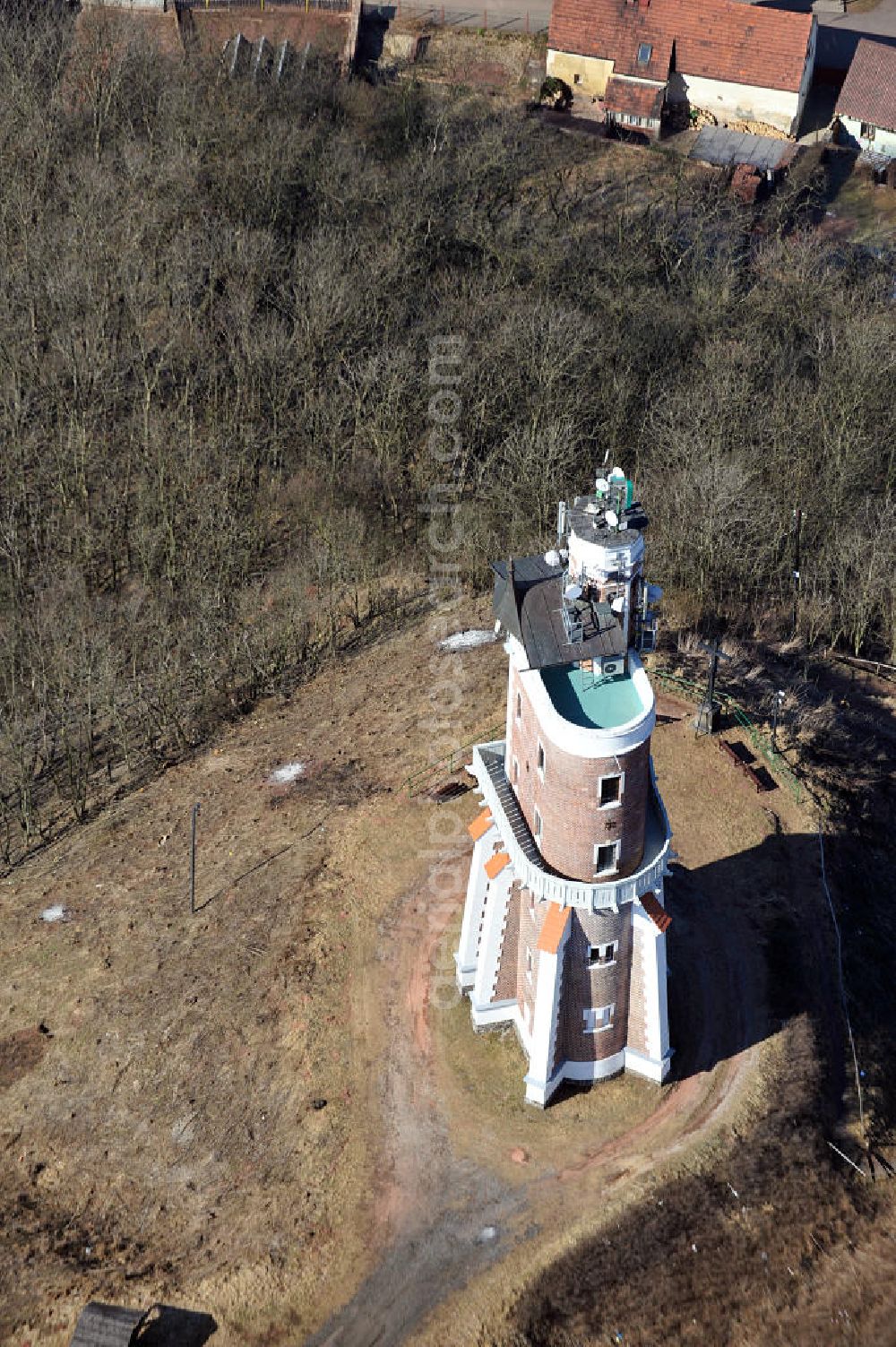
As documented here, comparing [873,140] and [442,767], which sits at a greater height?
[873,140]

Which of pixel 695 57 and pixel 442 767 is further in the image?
pixel 695 57

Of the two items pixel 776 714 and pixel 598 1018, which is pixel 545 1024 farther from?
pixel 776 714

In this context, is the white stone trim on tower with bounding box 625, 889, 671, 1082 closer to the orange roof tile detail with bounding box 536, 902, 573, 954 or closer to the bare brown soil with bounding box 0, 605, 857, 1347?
the bare brown soil with bounding box 0, 605, 857, 1347

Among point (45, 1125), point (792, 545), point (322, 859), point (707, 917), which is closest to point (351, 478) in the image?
point (792, 545)

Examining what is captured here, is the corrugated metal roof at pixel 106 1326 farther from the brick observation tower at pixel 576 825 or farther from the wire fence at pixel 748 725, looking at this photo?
the wire fence at pixel 748 725

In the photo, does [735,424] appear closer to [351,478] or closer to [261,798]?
[351,478]

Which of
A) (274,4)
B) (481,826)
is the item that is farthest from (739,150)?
(481,826)

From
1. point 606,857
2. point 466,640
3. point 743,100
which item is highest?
point 743,100
